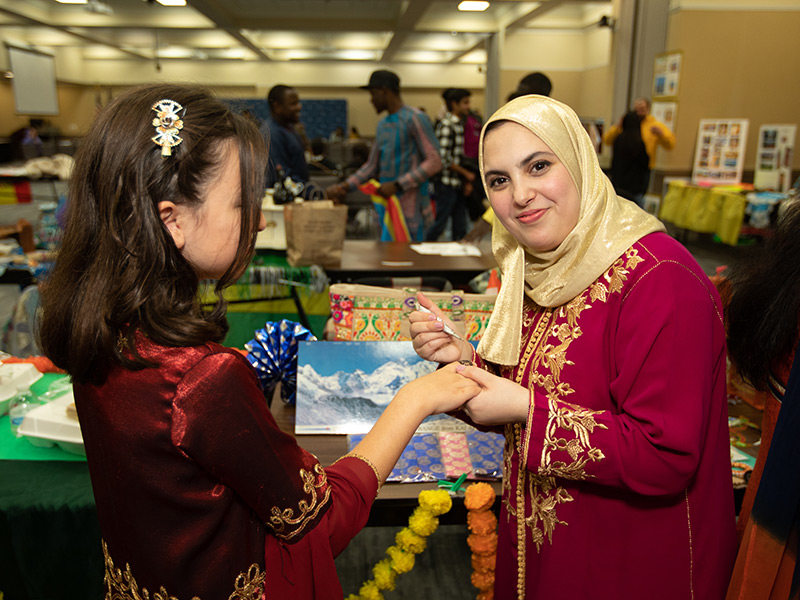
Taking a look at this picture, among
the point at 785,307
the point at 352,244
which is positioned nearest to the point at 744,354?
the point at 785,307

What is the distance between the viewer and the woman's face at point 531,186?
41.9 inches

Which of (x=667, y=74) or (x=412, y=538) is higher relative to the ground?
(x=667, y=74)

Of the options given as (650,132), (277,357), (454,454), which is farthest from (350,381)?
(650,132)

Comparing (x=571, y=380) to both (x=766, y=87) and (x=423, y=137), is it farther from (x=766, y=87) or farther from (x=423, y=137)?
(x=766, y=87)

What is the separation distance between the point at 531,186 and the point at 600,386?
37 centimetres

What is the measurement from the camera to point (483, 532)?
A: 140 cm

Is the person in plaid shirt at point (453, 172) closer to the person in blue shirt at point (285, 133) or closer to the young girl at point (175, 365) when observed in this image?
the person in blue shirt at point (285, 133)

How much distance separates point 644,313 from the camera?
96 cm

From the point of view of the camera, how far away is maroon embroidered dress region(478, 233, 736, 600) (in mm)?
936

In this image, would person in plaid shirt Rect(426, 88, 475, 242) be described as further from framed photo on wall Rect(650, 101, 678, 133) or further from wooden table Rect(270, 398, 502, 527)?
wooden table Rect(270, 398, 502, 527)

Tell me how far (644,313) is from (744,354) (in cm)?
39

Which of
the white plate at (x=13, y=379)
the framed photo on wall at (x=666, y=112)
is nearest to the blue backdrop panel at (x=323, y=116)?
the framed photo on wall at (x=666, y=112)

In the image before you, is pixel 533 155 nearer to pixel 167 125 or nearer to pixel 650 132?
pixel 167 125

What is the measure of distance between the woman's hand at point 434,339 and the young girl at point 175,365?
1.46 feet
